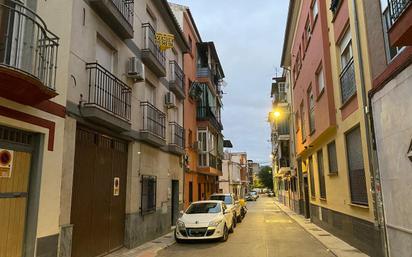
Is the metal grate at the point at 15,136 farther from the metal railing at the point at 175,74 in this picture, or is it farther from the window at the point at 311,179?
the window at the point at 311,179

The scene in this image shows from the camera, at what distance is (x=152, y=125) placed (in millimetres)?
14469

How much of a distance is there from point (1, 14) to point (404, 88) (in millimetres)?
7418

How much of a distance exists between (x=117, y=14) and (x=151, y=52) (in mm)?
3182

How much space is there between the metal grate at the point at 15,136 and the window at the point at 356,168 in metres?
8.66

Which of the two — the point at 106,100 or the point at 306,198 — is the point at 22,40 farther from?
the point at 306,198

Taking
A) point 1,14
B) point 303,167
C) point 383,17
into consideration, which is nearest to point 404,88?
point 383,17

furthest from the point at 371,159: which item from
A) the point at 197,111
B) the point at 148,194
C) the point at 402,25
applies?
the point at 197,111

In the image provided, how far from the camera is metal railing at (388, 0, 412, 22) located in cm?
592

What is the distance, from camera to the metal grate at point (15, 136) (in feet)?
22.0

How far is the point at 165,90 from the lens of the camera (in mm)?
17234

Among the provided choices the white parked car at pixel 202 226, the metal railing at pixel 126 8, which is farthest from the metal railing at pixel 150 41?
the white parked car at pixel 202 226

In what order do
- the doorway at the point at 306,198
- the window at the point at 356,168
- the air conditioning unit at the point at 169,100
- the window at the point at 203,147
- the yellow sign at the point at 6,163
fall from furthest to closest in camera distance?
the window at the point at 203,147 → the doorway at the point at 306,198 → the air conditioning unit at the point at 169,100 → the window at the point at 356,168 → the yellow sign at the point at 6,163

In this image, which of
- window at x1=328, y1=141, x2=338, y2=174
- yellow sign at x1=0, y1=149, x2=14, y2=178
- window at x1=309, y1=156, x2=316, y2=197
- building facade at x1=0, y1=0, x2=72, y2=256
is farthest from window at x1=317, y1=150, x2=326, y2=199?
yellow sign at x1=0, y1=149, x2=14, y2=178

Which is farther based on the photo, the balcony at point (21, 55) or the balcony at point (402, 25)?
the balcony at point (21, 55)
